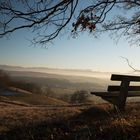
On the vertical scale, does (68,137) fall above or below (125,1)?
below

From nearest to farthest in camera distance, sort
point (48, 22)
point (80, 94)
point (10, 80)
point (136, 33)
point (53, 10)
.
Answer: point (53, 10) < point (48, 22) < point (136, 33) < point (80, 94) < point (10, 80)

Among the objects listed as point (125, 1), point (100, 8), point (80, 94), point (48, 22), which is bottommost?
point (80, 94)

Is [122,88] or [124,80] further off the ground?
[124,80]

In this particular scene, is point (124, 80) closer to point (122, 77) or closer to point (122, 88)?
point (122, 77)

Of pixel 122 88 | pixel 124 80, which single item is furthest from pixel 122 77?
pixel 122 88

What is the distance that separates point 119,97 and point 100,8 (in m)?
3.11

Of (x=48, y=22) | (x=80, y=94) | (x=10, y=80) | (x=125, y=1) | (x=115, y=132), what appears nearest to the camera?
(x=115, y=132)

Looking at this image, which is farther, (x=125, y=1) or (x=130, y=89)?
(x=125, y=1)

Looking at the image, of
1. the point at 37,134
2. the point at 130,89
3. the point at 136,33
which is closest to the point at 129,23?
the point at 136,33

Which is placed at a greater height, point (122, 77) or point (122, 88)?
point (122, 77)

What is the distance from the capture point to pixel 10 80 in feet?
370

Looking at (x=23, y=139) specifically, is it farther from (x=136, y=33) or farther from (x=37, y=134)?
(x=136, y=33)

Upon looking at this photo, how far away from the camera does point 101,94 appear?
10.7 m

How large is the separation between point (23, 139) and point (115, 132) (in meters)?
1.59
